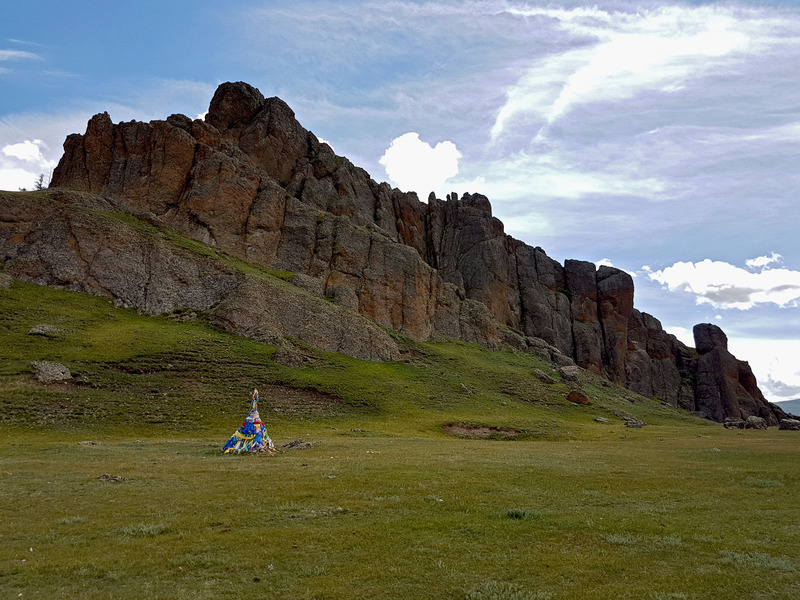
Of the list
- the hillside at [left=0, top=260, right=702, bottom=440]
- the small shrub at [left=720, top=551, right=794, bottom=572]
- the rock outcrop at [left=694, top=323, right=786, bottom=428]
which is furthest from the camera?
the rock outcrop at [left=694, top=323, right=786, bottom=428]

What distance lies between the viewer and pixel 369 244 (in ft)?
372

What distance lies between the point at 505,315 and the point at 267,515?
142133mm

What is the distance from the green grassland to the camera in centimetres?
1066

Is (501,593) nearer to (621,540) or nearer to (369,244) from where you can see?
(621,540)

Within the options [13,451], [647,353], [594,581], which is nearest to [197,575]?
[594,581]

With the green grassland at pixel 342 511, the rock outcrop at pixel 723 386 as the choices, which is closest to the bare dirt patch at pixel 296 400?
the green grassland at pixel 342 511

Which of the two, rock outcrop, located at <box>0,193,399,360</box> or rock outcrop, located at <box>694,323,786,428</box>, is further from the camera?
rock outcrop, located at <box>694,323,786,428</box>

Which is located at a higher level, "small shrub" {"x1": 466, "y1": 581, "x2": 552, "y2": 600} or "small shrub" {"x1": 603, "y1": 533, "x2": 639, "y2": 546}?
"small shrub" {"x1": 466, "y1": 581, "x2": 552, "y2": 600}

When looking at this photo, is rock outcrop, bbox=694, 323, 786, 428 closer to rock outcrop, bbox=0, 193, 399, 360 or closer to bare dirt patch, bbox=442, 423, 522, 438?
rock outcrop, bbox=0, 193, 399, 360

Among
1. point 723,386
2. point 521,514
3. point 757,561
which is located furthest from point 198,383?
point 723,386

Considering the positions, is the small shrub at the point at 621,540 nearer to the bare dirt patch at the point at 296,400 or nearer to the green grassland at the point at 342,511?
the green grassland at the point at 342,511

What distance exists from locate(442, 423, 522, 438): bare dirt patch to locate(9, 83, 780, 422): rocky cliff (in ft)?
94.9

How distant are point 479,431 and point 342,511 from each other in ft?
141

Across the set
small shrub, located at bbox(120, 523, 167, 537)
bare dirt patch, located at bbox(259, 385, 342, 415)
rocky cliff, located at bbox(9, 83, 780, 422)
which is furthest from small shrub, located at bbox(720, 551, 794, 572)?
rocky cliff, located at bbox(9, 83, 780, 422)
